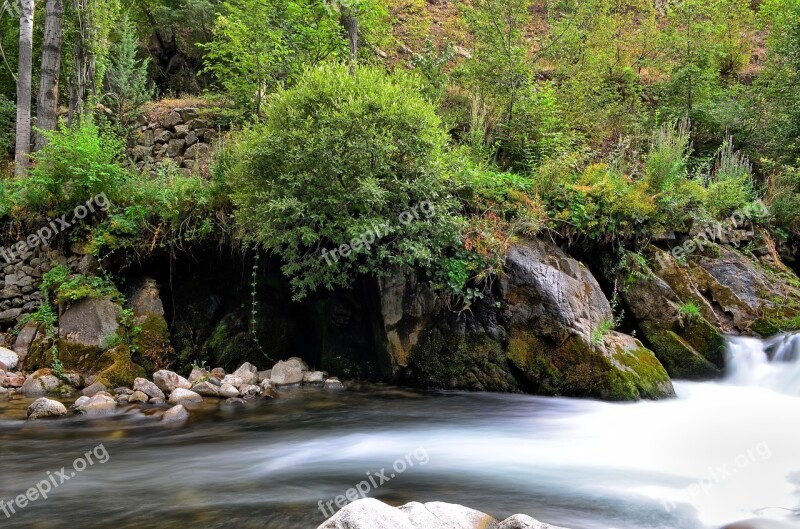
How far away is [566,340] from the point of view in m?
7.28

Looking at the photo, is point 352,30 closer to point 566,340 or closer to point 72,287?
point 72,287

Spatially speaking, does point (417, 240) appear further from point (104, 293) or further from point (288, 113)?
point (104, 293)

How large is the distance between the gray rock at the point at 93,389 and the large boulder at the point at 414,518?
20.0ft

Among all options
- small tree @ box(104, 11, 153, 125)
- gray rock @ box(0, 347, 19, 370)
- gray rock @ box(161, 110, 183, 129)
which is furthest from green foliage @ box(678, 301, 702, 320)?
small tree @ box(104, 11, 153, 125)

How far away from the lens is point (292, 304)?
31.3ft

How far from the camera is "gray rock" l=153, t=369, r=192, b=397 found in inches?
306

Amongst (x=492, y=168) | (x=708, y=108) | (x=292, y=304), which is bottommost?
(x=292, y=304)

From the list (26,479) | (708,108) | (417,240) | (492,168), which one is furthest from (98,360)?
(708,108)

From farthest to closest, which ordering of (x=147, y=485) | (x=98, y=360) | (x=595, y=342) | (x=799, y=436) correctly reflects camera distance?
(x=98, y=360)
(x=595, y=342)
(x=799, y=436)
(x=147, y=485)

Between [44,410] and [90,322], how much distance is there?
7.16ft

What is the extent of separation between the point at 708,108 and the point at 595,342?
328 inches

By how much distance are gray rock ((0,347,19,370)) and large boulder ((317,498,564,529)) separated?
7871 mm

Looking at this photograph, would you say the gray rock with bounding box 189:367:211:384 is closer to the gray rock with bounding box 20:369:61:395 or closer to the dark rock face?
the gray rock with bounding box 20:369:61:395

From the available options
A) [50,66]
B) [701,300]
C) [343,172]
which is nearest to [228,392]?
[343,172]
